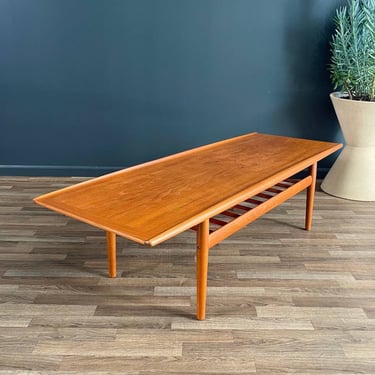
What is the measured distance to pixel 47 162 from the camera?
10.6 ft

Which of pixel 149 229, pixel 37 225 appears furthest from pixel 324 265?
pixel 37 225

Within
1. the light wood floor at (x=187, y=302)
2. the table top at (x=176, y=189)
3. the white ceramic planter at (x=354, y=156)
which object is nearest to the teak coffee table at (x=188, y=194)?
the table top at (x=176, y=189)

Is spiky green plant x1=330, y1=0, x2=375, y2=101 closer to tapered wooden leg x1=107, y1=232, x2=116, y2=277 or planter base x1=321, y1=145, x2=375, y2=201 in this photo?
planter base x1=321, y1=145, x2=375, y2=201

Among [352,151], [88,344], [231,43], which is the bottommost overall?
[88,344]

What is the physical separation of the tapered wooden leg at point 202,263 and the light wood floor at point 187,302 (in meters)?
0.06

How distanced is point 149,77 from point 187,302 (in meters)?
1.86

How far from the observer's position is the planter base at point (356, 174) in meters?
2.78

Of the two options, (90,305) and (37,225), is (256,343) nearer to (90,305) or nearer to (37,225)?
(90,305)

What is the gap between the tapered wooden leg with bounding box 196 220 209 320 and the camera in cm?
148

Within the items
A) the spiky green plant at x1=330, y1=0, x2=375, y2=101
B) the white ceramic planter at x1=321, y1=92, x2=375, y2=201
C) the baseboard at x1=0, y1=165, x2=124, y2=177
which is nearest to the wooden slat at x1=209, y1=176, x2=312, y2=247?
the white ceramic planter at x1=321, y1=92, x2=375, y2=201

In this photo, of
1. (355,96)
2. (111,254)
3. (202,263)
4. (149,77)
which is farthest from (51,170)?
(355,96)

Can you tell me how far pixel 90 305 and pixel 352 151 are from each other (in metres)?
1.96

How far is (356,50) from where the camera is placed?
262cm

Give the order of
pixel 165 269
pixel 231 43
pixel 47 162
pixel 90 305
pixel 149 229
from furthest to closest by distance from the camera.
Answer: pixel 47 162 → pixel 231 43 → pixel 165 269 → pixel 90 305 → pixel 149 229
